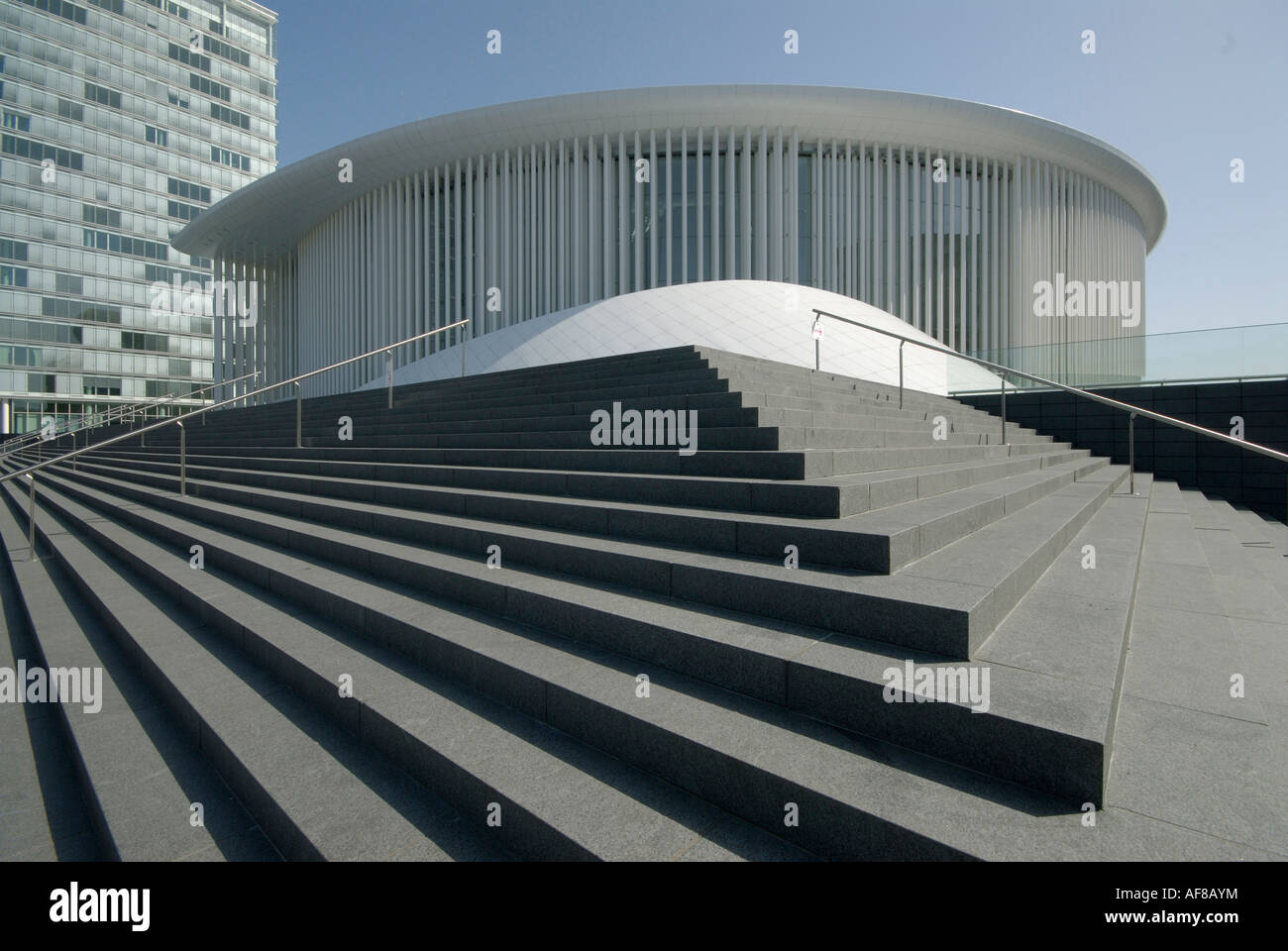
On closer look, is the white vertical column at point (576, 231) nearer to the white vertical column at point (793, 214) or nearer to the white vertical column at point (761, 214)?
the white vertical column at point (761, 214)

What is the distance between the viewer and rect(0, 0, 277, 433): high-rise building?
44500 millimetres

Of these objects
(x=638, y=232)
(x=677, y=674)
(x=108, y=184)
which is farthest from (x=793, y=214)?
(x=108, y=184)

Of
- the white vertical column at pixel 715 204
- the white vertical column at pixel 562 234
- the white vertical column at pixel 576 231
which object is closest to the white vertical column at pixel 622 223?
the white vertical column at pixel 576 231

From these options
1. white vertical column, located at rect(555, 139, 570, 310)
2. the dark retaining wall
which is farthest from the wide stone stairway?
white vertical column, located at rect(555, 139, 570, 310)

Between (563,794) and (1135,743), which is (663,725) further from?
(1135,743)

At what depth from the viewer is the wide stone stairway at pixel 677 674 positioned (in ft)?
7.00

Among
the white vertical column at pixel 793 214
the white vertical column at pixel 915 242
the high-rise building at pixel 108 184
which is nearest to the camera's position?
the white vertical column at pixel 793 214

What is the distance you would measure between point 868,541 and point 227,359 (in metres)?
39.0

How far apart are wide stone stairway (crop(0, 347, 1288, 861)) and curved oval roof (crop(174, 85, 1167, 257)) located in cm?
1708

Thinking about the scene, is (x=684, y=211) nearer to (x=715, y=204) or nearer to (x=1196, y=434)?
(x=715, y=204)

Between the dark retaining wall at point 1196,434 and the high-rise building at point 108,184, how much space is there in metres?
58.7

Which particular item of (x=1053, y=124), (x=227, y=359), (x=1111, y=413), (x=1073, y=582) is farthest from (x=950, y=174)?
(x=227, y=359)

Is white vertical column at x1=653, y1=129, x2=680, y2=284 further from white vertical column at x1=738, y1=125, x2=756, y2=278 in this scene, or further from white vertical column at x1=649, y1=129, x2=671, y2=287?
white vertical column at x1=738, y1=125, x2=756, y2=278
